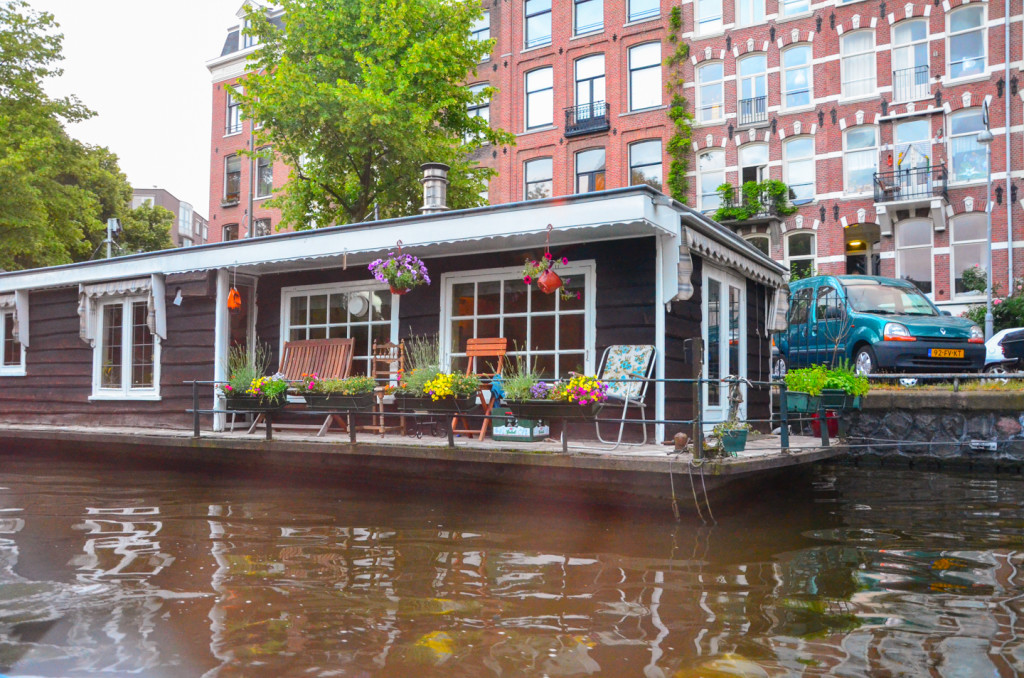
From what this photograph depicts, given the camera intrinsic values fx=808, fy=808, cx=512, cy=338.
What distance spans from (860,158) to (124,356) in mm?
19814

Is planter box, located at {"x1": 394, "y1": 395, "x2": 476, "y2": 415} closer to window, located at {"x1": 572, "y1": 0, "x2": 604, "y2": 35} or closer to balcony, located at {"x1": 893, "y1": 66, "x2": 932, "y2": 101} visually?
balcony, located at {"x1": 893, "y1": 66, "x2": 932, "y2": 101}

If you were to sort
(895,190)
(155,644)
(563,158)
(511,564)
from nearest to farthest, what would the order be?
(155,644) → (511,564) → (895,190) → (563,158)

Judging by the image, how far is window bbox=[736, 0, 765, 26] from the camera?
2439 cm

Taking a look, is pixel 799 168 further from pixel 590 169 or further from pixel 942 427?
pixel 942 427

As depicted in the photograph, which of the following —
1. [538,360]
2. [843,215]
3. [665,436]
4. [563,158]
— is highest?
[563,158]

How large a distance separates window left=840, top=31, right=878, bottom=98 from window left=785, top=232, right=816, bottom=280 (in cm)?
415

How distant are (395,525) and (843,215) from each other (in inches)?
777

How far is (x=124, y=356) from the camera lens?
12000 millimetres

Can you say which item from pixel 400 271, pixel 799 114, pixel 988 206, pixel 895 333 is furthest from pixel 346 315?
pixel 799 114

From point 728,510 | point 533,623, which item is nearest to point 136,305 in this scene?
point 728,510

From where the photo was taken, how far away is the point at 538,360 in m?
9.09

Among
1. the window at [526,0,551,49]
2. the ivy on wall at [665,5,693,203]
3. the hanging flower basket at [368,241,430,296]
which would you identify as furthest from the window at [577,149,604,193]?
the hanging flower basket at [368,241,430,296]

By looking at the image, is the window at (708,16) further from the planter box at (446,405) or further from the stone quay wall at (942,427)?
the planter box at (446,405)

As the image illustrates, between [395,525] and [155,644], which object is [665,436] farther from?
[155,644]
